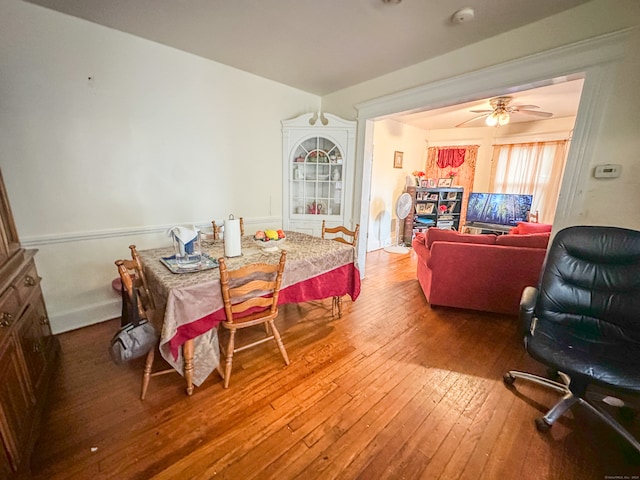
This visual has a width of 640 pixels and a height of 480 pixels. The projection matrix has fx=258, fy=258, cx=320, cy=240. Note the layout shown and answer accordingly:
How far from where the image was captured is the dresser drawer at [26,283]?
1410mm

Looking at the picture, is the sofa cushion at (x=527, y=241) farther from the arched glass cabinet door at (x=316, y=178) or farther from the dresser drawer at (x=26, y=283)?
the dresser drawer at (x=26, y=283)

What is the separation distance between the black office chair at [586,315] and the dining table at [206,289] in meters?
1.38

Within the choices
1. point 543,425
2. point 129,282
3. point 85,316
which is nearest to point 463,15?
point 543,425

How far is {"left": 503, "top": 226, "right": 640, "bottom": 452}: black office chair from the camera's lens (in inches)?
53.4

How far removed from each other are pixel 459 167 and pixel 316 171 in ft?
12.6

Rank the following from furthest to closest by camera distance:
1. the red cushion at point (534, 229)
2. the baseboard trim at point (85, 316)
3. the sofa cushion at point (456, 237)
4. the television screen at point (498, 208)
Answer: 1. the television screen at point (498, 208)
2. the red cushion at point (534, 229)
3. the sofa cushion at point (456, 237)
4. the baseboard trim at point (85, 316)

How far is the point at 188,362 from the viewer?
1570 millimetres

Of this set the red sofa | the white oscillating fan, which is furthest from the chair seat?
the white oscillating fan

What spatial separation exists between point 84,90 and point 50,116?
1.07ft

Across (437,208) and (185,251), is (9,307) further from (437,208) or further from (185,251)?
(437,208)

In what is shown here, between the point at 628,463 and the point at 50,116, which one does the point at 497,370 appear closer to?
the point at 628,463

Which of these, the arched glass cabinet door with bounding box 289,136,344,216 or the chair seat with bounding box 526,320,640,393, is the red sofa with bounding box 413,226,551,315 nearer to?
the chair seat with bounding box 526,320,640,393

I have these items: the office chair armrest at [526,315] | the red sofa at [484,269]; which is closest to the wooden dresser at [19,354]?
the office chair armrest at [526,315]

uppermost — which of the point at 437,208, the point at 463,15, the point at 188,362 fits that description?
the point at 463,15
